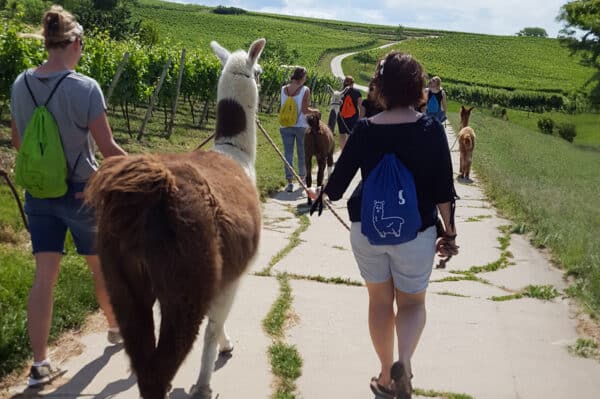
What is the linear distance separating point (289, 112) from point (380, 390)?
265 inches

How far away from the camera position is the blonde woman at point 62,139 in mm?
3525

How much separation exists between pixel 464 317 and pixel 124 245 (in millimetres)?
3370

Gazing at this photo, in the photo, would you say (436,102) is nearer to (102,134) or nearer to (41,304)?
(102,134)

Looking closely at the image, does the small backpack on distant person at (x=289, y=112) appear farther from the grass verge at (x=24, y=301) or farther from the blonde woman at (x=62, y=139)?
the blonde woman at (x=62, y=139)

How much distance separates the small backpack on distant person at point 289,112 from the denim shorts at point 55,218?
6419 millimetres

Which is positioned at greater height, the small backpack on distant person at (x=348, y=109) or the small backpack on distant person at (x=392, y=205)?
the small backpack on distant person at (x=392, y=205)

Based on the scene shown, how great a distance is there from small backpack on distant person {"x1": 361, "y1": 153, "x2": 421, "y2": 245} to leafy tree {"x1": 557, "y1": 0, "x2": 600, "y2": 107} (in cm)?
5209

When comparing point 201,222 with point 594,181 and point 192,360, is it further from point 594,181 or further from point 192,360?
point 594,181

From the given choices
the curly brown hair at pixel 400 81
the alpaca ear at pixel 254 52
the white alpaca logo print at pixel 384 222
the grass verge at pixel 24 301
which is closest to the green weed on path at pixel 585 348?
the white alpaca logo print at pixel 384 222

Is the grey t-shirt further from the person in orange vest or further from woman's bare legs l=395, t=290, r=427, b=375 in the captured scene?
the person in orange vest

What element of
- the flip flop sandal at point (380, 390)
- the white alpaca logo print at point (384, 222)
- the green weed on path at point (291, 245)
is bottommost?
the green weed on path at point (291, 245)

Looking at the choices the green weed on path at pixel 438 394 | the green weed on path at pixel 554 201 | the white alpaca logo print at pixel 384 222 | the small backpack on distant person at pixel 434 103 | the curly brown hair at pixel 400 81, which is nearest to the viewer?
the white alpaca logo print at pixel 384 222

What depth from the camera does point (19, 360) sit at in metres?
3.88

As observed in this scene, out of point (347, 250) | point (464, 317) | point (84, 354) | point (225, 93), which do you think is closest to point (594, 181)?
point (347, 250)
